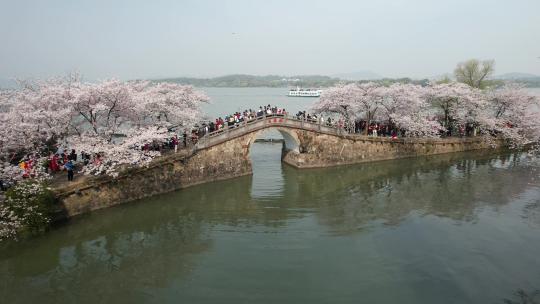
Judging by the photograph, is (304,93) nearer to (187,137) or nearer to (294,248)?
(187,137)

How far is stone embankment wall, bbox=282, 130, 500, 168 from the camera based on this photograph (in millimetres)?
37125

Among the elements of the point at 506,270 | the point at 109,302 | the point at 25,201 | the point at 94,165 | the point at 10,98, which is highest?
the point at 10,98

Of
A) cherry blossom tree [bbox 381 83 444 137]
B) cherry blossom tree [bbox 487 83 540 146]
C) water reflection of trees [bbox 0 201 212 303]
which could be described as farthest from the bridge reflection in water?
cherry blossom tree [bbox 487 83 540 146]

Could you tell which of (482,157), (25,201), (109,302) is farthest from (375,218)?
(482,157)

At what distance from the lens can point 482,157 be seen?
43.1 m

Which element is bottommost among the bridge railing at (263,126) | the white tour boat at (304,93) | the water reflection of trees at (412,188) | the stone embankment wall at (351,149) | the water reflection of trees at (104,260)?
the water reflection of trees at (104,260)

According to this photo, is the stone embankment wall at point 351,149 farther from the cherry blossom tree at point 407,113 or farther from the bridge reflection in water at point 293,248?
the bridge reflection in water at point 293,248

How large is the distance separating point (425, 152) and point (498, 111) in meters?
15.2

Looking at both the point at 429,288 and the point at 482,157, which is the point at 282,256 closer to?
the point at 429,288

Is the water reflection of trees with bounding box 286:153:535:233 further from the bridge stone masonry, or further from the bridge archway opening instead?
the bridge archway opening

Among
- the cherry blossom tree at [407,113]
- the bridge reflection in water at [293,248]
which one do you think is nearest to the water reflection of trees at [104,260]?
the bridge reflection in water at [293,248]

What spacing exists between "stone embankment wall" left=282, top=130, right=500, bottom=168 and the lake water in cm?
631

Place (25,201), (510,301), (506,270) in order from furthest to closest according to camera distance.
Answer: (25,201), (506,270), (510,301)

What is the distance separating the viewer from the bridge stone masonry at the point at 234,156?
974 inches
